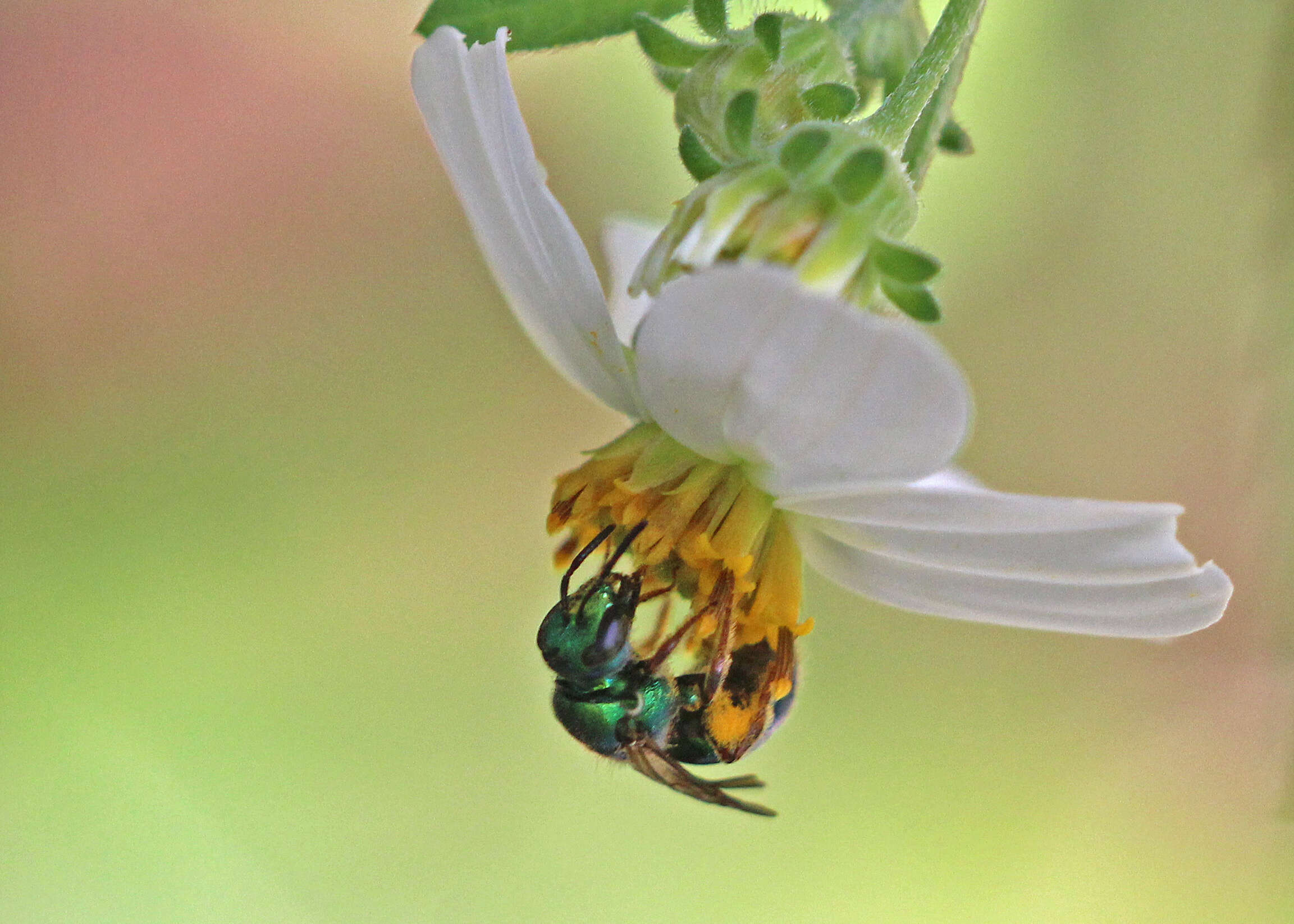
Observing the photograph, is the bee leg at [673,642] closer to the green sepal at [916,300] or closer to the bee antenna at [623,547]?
the bee antenna at [623,547]

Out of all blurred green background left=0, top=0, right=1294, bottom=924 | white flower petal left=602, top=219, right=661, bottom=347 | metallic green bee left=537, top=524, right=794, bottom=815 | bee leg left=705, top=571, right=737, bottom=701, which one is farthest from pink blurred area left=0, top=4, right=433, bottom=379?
bee leg left=705, top=571, right=737, bottom=701

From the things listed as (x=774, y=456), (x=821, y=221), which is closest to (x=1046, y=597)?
(x=774, y=456)

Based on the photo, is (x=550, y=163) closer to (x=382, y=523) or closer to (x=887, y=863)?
(x=382, y=523)

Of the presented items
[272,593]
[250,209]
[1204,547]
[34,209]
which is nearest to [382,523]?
[272,593]

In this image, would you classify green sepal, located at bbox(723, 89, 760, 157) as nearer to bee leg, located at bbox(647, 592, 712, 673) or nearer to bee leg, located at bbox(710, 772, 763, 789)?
bee leg, located at bbox(647, 592, 712, 673)

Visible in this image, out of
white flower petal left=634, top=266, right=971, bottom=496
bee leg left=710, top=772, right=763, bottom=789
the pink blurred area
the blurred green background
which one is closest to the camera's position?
white flower petal left=634, top=266, right=971, bottom=496
